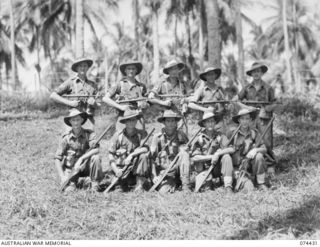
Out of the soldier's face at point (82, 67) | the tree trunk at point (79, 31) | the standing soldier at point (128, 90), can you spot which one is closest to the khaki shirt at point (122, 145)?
the standing soldier at point (128, 90)

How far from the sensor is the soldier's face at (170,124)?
7156 millimetres

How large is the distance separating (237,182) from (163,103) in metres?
1.69

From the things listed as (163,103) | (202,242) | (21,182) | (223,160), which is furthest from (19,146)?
(202,242)

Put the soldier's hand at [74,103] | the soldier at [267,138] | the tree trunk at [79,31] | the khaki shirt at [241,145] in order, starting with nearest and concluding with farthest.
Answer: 1. the khaki shirt at [241,145]
2. the soldier's hand at [74,103]
3. the soldier at [267,138]
4. the tree trunk at [79,31]

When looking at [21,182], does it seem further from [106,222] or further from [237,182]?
[237,182]

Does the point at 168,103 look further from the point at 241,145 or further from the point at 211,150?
the point at 241,145

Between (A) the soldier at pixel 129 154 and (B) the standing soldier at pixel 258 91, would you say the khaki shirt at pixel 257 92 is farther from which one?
(A) the soldier at pixel 129 154

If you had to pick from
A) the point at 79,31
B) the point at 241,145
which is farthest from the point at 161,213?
the point at 79,31

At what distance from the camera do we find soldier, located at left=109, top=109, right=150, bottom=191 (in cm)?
704

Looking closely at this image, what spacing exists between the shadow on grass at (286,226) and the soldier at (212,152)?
1.28 meters

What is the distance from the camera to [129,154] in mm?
7156

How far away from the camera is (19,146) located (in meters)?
10.9

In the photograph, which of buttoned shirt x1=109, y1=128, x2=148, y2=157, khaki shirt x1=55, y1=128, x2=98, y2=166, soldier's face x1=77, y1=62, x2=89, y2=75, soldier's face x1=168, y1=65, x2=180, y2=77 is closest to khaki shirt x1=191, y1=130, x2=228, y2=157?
buttoned shirt x1=109, y1=128, x2=148, y2=157

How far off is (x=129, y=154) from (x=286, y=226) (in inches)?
107
